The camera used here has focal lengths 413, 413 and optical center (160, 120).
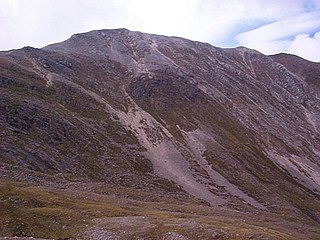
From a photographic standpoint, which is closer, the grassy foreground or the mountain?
the grassy foreground

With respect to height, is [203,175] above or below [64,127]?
below

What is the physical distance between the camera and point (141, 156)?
12169cm

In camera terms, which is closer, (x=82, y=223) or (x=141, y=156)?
(x=82, y=223)

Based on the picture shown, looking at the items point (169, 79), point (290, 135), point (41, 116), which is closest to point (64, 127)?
point (41, 116)

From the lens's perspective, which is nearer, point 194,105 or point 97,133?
point 97,133

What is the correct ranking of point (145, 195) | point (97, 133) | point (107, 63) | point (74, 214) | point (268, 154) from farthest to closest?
point (107, 63) → point (268, 154) → point (97, 133) → point (145, 195) → point (74, 214)

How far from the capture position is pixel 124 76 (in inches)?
7288

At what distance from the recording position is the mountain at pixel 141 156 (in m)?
53.8

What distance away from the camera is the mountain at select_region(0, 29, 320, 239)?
53.8 meters

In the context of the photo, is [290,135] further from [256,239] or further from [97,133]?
[256,239]

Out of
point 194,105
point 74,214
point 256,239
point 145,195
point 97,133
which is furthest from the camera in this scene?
point 194,105

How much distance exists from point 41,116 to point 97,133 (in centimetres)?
1755

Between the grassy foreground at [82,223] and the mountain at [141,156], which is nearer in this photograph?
the grassy foreground at [82,223]

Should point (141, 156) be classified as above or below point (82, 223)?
above
